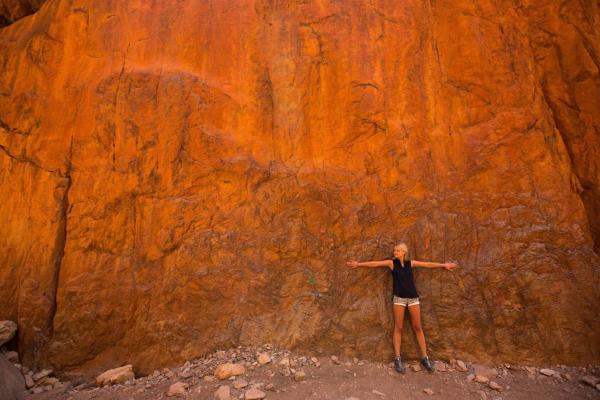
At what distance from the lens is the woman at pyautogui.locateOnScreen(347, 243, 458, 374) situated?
4.40 metres

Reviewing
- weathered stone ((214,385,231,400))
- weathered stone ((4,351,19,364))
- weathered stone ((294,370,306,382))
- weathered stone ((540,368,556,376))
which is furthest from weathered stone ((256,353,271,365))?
weathered stone ((540,368,556,376))

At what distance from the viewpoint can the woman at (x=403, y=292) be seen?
4.40 metres

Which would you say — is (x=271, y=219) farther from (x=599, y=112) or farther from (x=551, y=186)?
(x=599, y=112)

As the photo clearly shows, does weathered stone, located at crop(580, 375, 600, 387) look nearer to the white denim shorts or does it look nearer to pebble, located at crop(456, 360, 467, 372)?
pebble, located at crop(456, 360, 467, 372)

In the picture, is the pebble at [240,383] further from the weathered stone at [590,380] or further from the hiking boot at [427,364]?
the weathered stone at [590,380]

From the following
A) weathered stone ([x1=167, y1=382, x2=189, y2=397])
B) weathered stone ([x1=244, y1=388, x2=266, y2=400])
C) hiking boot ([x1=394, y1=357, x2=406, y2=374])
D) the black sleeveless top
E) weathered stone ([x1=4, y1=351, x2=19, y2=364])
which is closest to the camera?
weathered stone ([x1=244, y1=388, x2=266, y2=400])

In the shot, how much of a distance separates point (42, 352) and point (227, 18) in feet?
16.4

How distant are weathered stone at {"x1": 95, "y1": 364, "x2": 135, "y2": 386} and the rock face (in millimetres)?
171

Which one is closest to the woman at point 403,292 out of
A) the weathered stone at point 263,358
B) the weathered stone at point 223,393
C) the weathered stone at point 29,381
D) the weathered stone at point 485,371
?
the weathered stone at point 485,371

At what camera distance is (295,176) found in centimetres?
504

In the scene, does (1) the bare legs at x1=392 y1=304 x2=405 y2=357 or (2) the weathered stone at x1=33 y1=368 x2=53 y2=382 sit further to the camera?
(1) the bare legs at x1=392 y1=304 x2=405 y2=357

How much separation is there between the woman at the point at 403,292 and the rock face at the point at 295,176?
19 centimetres

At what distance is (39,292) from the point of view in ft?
15.2

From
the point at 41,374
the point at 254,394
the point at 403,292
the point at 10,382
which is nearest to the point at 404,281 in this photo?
the point at 403,292
